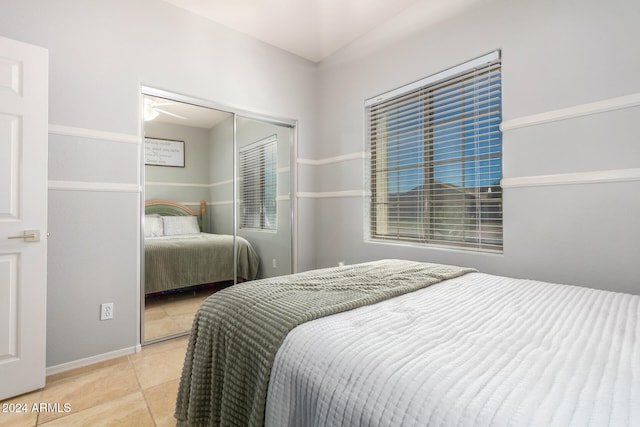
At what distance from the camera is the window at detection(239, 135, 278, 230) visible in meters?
3.03

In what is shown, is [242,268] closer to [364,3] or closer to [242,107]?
[242,107]

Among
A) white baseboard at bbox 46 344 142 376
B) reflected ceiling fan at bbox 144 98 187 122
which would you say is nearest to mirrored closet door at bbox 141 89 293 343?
reflected ceiling fan at bbox 144 98 187 122

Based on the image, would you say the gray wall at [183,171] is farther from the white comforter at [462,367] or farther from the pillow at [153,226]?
the white comforter at [462,367]

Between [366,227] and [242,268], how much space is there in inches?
49.8

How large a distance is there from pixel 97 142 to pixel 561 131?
9.86 feet

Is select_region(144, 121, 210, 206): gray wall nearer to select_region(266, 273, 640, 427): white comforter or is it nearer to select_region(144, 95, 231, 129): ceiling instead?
select_region(144, 95, 231, 129): ceiling

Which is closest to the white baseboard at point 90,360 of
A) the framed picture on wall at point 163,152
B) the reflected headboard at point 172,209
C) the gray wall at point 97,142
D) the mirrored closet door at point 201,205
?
the gray wall at point 97,142

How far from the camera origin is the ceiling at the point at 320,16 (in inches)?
100

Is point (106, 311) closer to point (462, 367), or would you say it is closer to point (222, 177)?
point (222, 177)

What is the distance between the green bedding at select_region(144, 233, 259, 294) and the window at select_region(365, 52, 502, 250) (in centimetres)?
129

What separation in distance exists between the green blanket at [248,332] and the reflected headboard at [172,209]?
144cm

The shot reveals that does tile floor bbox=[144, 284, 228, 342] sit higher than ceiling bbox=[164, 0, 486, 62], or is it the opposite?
ceiling bbox=[164, 0, 486, 62]

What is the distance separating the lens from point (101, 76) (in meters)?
2.21

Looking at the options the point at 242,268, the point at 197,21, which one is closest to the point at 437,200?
the point at 242,268
